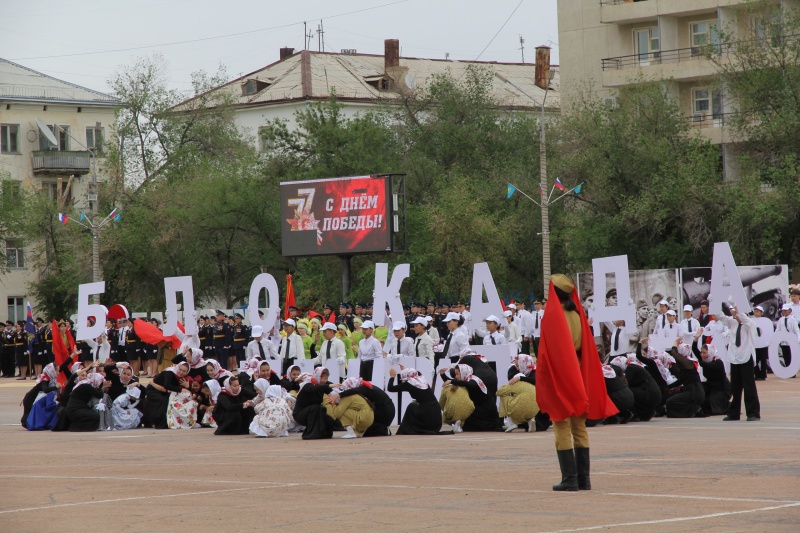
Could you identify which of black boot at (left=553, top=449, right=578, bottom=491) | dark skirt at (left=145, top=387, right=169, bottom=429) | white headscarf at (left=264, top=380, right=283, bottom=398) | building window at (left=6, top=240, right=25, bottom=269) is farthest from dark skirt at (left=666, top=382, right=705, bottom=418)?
building window at (left=6, top=240, right=25, bottom=269)

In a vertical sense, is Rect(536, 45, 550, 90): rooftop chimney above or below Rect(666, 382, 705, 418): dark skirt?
above

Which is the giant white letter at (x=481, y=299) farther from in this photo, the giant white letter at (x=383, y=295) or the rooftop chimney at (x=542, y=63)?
the rooftop chimney at (x=542, y=63)

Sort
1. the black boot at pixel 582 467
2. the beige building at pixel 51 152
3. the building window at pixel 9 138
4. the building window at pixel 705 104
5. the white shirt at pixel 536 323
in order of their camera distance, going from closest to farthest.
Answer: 1. the black boot at pixel 582 467
2. the white shirt at pixel 536 323
3. the building window at pixel 705 104
4. the beige building at pixel 51 152
5. the building window at pixel 9 138

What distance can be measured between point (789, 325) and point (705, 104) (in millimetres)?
28998

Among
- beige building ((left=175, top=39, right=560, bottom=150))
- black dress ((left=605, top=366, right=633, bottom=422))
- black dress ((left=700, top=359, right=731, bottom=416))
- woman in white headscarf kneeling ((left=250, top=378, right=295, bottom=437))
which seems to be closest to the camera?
black dress ((left=605, top=366, right=633, bottom=422))

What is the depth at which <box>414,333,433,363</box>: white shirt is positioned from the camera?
23922mm

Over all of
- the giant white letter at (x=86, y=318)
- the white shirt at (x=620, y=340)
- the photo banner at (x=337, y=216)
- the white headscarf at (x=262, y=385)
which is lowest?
the white headscarf at (x=262, y=385)

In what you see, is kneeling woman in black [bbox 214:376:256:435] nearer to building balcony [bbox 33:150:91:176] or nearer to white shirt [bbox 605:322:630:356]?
white shirt [bbox 605:322:630:356]

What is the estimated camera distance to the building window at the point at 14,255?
63.0m

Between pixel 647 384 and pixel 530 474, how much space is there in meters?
7.89

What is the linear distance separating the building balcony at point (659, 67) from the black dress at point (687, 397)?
31159mm

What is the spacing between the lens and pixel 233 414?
2105cm

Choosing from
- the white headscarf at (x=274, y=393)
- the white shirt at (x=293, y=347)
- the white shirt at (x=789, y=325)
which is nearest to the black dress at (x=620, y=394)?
the white headscarf at (x=274, y=393)

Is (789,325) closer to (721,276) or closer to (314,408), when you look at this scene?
(721,276)
